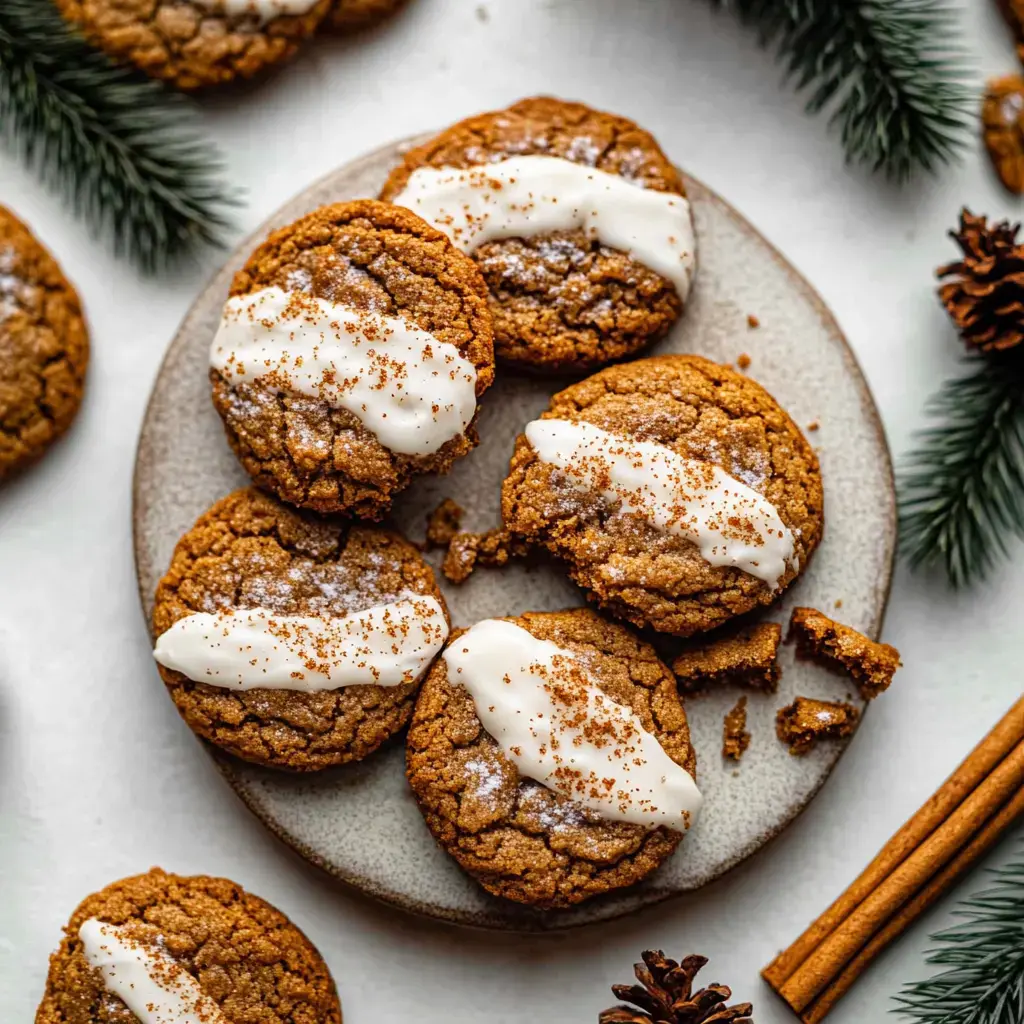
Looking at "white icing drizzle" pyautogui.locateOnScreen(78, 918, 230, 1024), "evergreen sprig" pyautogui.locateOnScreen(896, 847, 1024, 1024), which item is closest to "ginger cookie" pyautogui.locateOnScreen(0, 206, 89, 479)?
"white icing drizzle" pyautogui.locateOnScreen(78, 918, 230, 1024)

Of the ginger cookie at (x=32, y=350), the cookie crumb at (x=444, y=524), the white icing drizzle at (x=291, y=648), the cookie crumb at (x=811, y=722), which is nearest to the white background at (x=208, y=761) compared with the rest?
the ginger cookie at (x=32, y=350)

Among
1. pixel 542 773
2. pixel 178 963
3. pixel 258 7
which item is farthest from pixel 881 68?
pixel 178 963

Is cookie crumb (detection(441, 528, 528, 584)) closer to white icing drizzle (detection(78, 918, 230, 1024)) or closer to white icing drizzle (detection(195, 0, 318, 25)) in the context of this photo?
white icing drizzle (detection(78, 918, 230, 1024))

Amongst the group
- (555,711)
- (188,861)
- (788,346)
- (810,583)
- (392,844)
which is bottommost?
(188,861)

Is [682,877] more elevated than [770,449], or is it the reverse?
[770,449]

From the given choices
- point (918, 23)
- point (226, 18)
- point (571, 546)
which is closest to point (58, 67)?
point (226, 18)

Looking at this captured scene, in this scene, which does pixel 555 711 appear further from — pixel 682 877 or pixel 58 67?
pixel 58 67
